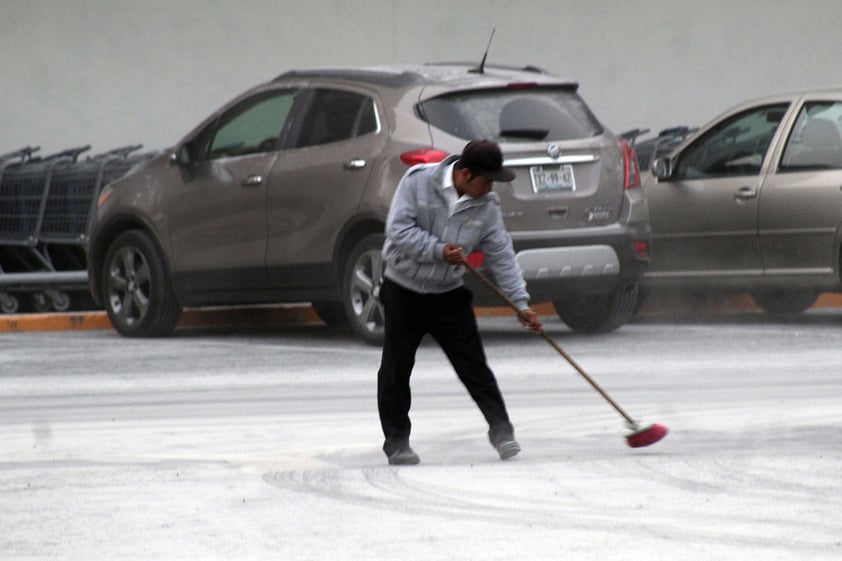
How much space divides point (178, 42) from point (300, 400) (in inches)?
364

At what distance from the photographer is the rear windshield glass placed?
13.1 m

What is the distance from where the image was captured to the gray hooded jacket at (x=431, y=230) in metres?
8.52

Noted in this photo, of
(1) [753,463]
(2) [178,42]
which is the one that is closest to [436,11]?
(2) [178,42]

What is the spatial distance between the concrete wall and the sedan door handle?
18.6ft

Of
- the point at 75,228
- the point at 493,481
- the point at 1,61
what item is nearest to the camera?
the point at 493,481

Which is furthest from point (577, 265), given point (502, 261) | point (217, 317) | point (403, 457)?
point (403, 457)

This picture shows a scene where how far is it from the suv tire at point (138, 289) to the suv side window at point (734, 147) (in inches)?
141

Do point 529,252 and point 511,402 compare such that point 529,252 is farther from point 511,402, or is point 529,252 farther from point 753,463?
point 753,463

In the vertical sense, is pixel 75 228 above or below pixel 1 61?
below

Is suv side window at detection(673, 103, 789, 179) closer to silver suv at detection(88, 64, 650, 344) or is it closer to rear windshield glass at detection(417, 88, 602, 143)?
silver suv at detection(88, 64, 650, 344)

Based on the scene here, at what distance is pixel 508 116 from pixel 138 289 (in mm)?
3100

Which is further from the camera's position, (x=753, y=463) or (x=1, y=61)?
(x=1, y=61)

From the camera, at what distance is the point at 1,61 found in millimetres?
19375

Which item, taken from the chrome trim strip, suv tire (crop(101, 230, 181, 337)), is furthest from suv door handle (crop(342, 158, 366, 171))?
suv tire (crop(101, 230, 181, 337))
